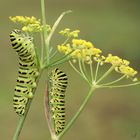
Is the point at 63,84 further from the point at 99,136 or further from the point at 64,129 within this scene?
the point at 99,136

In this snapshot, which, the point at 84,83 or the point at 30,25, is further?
the point at 84,83

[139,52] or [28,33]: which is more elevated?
[28,33]

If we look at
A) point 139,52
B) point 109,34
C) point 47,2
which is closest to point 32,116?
point 139,52

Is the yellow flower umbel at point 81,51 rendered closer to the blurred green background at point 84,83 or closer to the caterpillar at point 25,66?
the caterpillar at point 25,66

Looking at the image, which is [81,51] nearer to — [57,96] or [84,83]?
[57,96]

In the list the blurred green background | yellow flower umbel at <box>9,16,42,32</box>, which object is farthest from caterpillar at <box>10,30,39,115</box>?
the blurred green background

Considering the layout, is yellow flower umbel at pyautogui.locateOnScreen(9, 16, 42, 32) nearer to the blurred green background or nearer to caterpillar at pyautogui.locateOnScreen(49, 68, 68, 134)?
caterpillar at pyautogui.locateOnScreen(49, 68, 68, 134)

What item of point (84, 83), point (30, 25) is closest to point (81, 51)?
point (30, 25)
